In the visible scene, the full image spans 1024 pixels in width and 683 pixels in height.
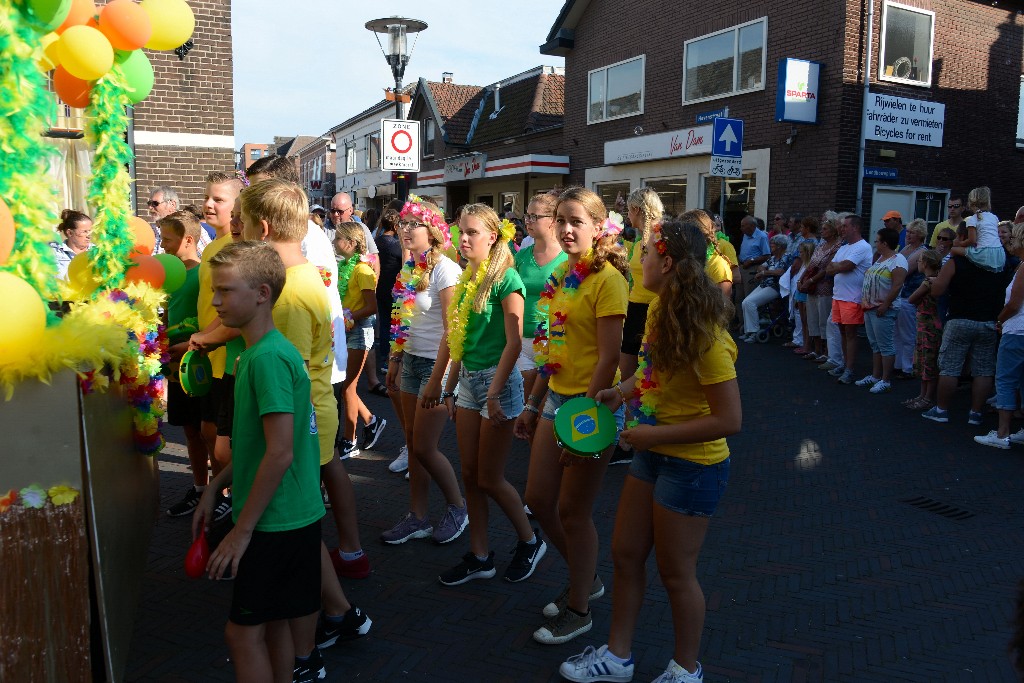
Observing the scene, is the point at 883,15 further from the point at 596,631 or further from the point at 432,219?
the point at 596,631

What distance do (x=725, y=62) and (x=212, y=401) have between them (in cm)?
1503

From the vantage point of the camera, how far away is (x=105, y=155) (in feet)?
12.8

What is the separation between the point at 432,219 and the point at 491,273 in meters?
0.96

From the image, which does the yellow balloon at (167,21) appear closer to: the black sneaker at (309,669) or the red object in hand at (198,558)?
the red object in hand at (198,558)

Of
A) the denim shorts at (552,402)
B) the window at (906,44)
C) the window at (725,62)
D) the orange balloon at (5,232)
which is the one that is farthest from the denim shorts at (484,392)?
the window at (725,62)

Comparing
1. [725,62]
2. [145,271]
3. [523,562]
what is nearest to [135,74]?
[145,271]

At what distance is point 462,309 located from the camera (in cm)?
413

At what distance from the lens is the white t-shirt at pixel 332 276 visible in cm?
393

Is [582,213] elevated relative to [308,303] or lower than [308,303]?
elevated

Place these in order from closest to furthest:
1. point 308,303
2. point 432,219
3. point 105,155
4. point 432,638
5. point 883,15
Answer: point 308,303
point 432,638
point 105,155
point 432,219
point 883,15

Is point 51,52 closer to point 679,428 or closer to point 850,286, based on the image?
point 679,428

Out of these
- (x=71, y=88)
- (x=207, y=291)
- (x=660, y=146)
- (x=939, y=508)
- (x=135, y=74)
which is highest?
(x=660, y=146)

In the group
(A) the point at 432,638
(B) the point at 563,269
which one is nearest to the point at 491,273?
(B) the point at 563,269

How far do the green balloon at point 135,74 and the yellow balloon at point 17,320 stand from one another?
177 cm
